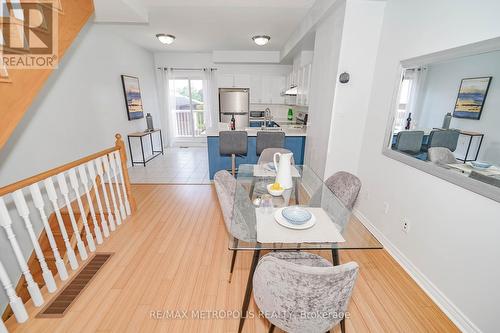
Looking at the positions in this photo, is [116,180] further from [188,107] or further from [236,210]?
[188,107]

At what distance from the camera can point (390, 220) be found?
216 centimetres

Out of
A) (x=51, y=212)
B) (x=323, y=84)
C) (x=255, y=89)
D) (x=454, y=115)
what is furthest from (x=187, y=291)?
(x=255, y=89)

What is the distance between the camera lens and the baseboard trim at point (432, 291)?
4.64 feet

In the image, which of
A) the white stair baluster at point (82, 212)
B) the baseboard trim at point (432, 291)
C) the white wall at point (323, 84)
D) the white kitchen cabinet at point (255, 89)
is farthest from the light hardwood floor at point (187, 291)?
the white kitchen cabinet at point (255, 89)

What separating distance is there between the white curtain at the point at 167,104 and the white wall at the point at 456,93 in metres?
6.16

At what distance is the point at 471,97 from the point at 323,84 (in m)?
1.71

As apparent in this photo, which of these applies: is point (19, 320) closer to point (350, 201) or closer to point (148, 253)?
point (148, 253)

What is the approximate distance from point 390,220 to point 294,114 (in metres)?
4.43

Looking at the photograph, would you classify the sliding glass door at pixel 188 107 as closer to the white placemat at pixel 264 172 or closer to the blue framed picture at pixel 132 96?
the blue framed picture at pixel 132 96

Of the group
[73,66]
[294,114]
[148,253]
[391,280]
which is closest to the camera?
[391,280]

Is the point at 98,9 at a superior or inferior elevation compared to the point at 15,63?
superior

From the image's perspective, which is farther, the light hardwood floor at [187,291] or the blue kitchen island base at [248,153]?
the blue kitchen island base at [248,153]

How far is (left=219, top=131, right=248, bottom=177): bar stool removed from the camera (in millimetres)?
3363

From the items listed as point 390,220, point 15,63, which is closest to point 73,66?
point 15,63
